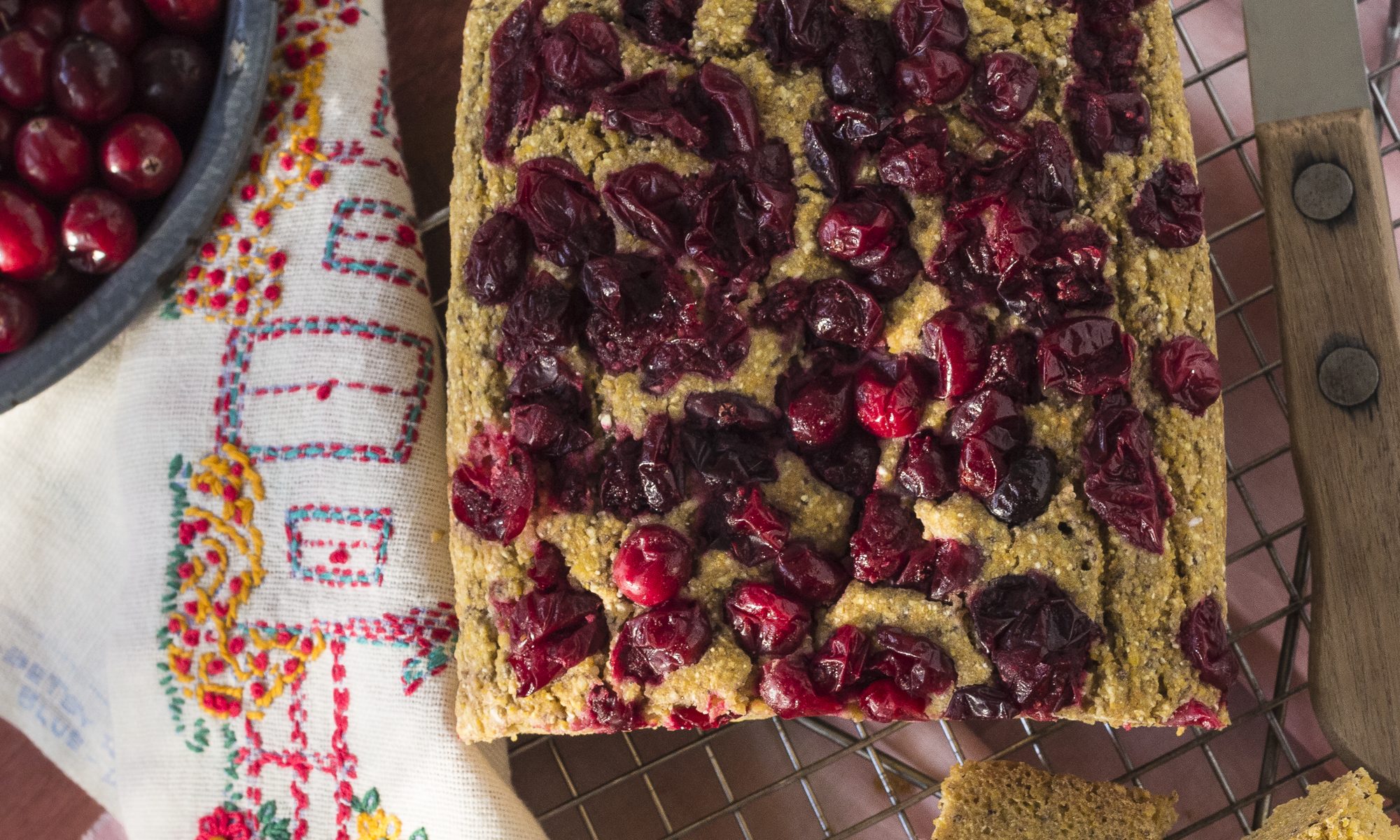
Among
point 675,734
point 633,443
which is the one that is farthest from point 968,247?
point 675,734

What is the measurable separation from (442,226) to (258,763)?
1.02 metres

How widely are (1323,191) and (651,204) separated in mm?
1047

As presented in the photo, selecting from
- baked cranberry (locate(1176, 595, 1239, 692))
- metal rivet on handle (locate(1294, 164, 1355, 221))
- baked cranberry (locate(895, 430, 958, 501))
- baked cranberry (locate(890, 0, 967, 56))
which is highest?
baked cranberry (locate(890, 0, 967, 56))

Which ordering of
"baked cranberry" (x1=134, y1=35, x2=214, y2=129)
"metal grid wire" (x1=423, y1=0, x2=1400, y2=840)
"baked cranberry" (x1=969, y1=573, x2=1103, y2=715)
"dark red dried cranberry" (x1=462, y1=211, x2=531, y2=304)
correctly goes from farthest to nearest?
"metal grid wire" (x1=423, y1=0, x2=1400, y2=840), "baked cranberry" (x1=134, y1=35, x2=214, y2=129), "dark red dried cranberry" (x1=462, y1=211, x2=531, y2=304), "baked cranberry" (x1=969, y1=573, x2=1103, y2=715)

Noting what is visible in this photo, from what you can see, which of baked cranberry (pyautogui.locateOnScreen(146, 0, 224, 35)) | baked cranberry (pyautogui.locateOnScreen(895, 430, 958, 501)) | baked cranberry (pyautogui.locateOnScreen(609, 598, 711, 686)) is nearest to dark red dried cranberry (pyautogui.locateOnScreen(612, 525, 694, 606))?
baked cranberry (pyautogui.locateOnScreen(609, 598, 711, 686))

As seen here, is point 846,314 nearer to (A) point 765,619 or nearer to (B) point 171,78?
(A) point 765,619

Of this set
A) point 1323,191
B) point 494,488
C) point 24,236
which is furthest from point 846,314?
point 24,236

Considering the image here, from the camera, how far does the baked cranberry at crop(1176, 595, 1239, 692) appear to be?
1.47 meters

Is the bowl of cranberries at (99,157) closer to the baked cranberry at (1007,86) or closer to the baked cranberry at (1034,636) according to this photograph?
the baked cranberry at (1007,86)

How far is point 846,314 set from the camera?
1.48m

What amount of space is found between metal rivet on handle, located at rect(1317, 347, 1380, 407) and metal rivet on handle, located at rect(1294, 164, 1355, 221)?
0.21m

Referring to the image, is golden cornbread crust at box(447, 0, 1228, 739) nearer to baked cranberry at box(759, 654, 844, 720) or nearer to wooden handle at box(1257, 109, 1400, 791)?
baked cranberry at box(759, 654, 844, 720)

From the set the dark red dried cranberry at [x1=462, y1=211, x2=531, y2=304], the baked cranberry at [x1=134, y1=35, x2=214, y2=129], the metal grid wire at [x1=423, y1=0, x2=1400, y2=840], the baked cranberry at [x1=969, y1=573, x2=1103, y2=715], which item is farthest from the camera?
the metal grid wire at [x1=423, y1=0, x2=1400, y2=840]

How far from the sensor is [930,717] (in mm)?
1469
